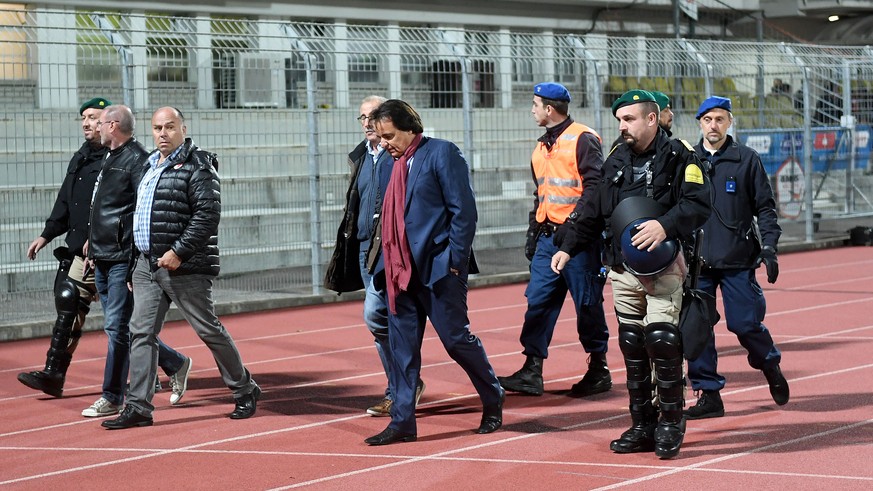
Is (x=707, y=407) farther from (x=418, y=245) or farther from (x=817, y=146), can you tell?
(x=817, y=146)

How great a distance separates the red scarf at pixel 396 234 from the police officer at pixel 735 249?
190cm

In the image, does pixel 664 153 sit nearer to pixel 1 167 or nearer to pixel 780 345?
pixel 780 345

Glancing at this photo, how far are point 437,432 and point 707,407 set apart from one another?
1641 millimetres

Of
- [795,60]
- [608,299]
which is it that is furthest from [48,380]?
[795,60]

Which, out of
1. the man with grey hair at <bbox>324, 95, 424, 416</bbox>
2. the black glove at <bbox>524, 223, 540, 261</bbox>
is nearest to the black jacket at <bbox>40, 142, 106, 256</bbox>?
the man with grey hair at <bbox>324, 95, 424, 416</bbox>

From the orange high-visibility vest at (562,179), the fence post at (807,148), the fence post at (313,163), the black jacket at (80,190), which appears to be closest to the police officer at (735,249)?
the orange high-visibility vest at (562,179)

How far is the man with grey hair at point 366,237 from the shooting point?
26.3 ft

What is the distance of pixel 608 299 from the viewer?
14445mm

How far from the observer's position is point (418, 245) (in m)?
7.29

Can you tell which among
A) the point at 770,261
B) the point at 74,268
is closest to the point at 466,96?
the point at 74,268

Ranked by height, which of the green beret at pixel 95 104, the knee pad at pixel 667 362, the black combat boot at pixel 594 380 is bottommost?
the black combat boot at pixel 594 380

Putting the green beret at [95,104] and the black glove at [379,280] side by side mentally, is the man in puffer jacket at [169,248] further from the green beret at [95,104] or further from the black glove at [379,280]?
the green beret at [95,104]

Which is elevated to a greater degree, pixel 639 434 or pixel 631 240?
pixel 631 240

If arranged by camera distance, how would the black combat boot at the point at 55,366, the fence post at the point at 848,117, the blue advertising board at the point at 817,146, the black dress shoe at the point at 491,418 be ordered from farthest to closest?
the fence post at the point at 848,117
the blue advertising board at the point at 817,146
the black combat boot at the point at 55,366
the black dress shoe at the point at 491,418
